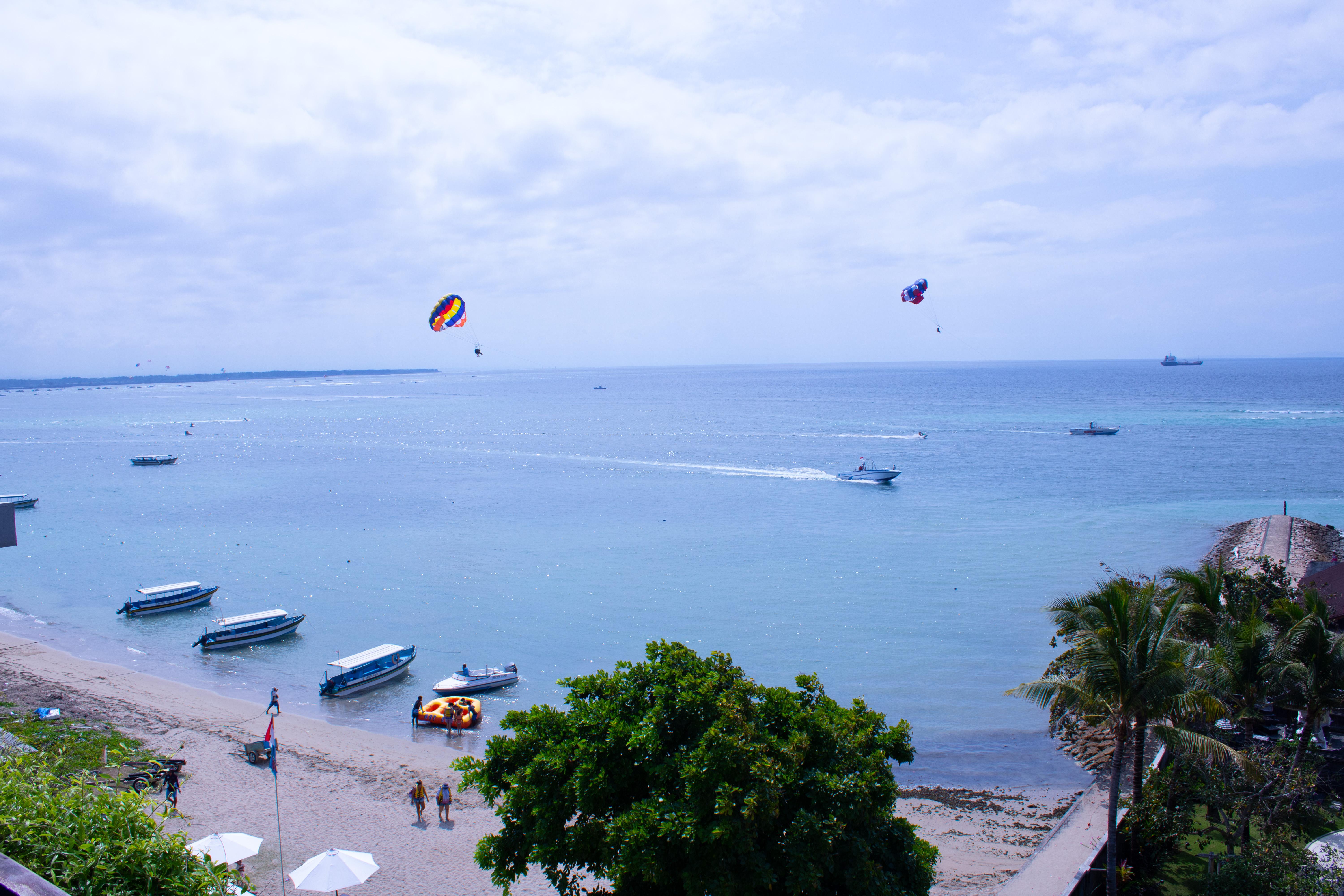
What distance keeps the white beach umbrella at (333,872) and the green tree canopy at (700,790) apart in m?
5.45

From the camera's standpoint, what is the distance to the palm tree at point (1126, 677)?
11.8 meters

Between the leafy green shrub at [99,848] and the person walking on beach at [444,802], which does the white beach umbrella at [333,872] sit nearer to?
the person walking on beach at [444,802]

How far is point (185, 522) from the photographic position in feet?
196

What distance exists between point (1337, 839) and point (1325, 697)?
253 cm

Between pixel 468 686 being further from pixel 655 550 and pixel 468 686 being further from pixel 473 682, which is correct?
pixel 655 550

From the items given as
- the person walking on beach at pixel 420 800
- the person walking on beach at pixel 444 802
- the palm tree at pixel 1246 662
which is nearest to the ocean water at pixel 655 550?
the person walking on beach at pixel 420 800

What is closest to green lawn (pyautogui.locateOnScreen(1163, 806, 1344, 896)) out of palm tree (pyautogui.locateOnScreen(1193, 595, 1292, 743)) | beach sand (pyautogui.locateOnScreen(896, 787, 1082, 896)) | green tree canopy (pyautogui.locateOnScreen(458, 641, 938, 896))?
palm tree (pyautogui.locateOnScreen(1193, 595, 1292, 743))

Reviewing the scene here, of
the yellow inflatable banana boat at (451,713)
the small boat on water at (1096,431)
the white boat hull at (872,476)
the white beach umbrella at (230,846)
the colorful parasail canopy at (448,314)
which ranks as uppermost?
the colorful parasail canopy at (448,314)

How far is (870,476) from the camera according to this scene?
6975 centimetres

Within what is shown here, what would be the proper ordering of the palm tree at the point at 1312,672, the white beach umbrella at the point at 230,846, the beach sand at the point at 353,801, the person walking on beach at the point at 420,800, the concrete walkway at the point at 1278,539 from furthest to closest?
the concrete walkway at the point at 1278,539 → the person walking on beach at the point at 420,800 → the beach sand at the point at 353,801 → the white beach umbrella at the point at 230,846 → the palm tree at the point at 1312,672

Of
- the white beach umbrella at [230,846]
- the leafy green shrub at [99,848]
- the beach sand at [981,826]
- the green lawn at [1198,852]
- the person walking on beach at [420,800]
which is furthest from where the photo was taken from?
the person walking on beach at [420,800]

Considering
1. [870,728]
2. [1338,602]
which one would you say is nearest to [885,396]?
[1338,602]

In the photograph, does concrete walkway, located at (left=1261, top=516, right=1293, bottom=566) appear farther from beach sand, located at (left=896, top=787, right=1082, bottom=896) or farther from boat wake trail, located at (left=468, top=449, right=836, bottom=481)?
boat wake trail, located at (left=468, top=449, right=836, bottom=481)

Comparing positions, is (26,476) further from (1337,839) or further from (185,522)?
(1337,839)
